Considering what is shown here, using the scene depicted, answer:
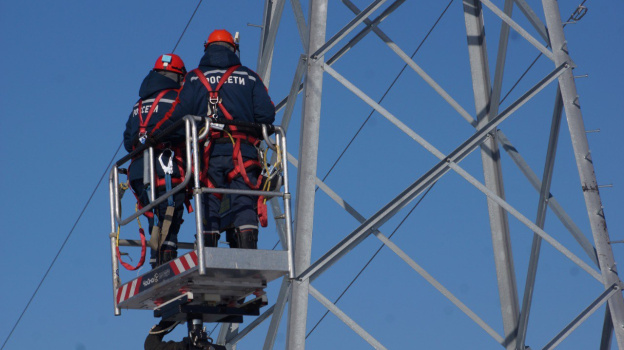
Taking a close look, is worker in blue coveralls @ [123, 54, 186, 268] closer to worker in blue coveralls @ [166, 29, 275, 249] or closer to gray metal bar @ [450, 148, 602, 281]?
worker in blue coveralls @ [166, 29, 275, 249]

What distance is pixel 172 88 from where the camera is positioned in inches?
441

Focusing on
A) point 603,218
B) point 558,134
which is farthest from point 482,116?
point 603,218

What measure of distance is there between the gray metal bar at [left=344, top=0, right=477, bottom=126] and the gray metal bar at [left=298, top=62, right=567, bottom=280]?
6.48 feet

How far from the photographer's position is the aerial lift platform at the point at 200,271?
31.7 ft

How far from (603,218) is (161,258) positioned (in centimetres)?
461

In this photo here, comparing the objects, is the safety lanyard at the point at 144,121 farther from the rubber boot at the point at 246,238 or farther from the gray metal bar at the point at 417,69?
the gray metal bar at the point at 417,69

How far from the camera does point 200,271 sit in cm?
941

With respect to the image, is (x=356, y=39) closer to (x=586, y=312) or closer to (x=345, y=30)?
(x=345, y=30)

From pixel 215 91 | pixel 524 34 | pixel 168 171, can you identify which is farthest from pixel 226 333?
pixel 524 34

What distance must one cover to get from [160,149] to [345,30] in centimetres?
236

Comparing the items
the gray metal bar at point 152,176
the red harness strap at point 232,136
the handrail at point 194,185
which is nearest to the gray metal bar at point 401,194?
the handrail at point 194,185

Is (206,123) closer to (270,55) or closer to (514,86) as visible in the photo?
(270,55)

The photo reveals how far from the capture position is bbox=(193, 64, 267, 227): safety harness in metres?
10.3

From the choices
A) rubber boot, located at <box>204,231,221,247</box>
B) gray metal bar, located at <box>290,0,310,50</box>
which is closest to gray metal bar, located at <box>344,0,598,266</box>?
gray metal bar, located at <box>290,0,310,50</box>
